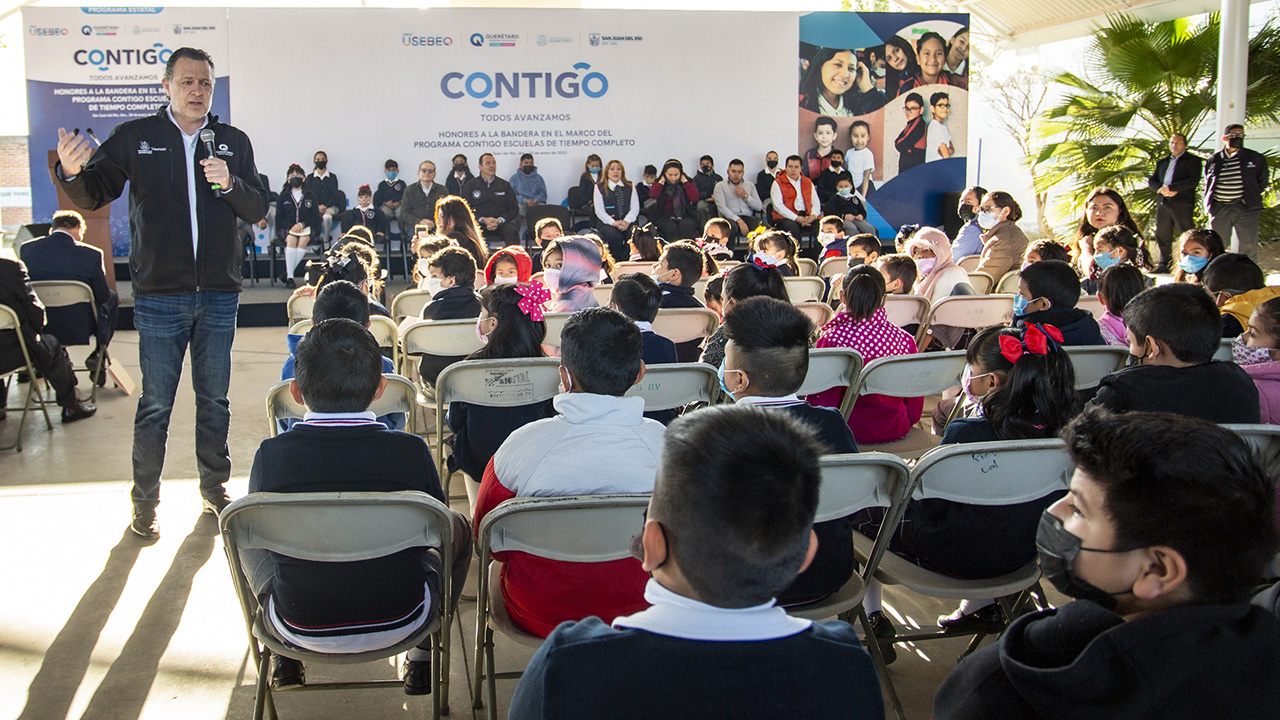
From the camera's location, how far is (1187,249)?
4902 millimetres

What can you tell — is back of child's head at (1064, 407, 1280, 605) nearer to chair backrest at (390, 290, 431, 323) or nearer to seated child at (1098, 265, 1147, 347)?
seated child at (1098, 265, 1147, 347)

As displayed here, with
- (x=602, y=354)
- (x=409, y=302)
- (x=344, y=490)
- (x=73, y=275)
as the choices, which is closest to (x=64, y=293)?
(x=73, y=275)

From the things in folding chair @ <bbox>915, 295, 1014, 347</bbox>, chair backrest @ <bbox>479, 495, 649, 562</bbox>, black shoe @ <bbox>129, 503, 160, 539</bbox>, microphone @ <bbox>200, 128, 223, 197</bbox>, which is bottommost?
black shoe @ <bbox>129, 503, 160, 539</bbox>

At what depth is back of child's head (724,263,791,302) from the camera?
12.0 feet

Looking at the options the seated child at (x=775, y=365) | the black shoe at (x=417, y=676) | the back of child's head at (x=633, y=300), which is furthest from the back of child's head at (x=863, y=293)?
the black shoe at (x=417, y=676)

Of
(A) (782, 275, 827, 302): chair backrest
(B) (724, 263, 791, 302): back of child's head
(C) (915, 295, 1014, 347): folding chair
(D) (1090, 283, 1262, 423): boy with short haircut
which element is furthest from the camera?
(A) (782, 275, 827, 302): chair backrest

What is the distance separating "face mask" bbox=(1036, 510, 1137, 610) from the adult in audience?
947 cm

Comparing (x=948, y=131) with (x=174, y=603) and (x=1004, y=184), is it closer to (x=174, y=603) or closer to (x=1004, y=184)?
(x=1004, y=184)

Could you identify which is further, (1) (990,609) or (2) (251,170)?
(2) (251,170)

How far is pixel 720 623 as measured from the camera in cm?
97

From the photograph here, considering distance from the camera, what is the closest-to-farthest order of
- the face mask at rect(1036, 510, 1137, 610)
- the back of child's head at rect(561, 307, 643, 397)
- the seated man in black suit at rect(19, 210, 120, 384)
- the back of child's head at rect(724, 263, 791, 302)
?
1. the face mask at rect(1036, 510, 1137, 610)
2. the back of child's head at rect(561, 307, 643, 397)
3. the back of child's head at rect(724, 263, 791, 302)
4. the seated man in black suit at rect(19, 210, 120, 384)

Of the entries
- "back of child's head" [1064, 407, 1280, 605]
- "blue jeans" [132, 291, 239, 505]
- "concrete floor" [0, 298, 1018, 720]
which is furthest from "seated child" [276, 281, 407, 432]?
"back of child's head" [1064, 407, 1280, 605]

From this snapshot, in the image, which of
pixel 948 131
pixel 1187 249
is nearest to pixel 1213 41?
pixel 948 131

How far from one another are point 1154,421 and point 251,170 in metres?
2.95
